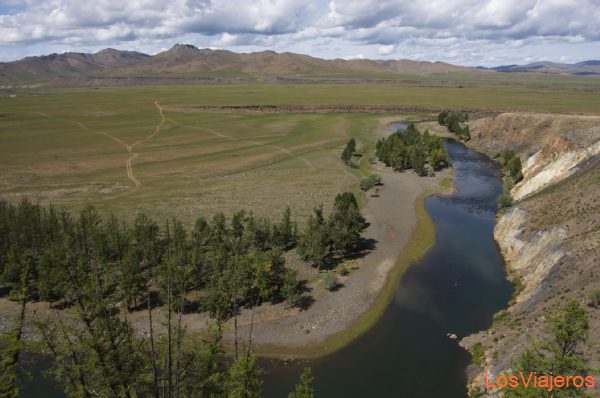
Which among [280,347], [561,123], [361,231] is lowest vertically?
[280,347]

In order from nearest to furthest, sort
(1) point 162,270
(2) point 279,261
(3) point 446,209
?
(1) point 162,270, (2) point 279,261, (3) point 446,209

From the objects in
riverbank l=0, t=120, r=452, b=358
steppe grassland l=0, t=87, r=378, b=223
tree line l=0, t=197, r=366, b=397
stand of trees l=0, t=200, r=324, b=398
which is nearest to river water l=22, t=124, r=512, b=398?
riverbank l=0, t=120, r=452, b=358

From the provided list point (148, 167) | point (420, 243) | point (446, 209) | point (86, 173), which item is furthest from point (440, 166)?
point (86, 173)

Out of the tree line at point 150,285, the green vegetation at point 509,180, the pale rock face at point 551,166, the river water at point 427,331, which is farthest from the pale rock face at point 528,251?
the tree line at point 150,285

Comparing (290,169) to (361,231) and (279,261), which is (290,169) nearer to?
(361,231)

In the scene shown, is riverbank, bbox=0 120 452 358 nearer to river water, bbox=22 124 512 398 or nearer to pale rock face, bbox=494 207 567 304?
river water, bbox=22 124 512 398

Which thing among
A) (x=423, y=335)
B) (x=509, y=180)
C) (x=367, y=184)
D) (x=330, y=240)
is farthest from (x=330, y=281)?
(x=509, y=180)
